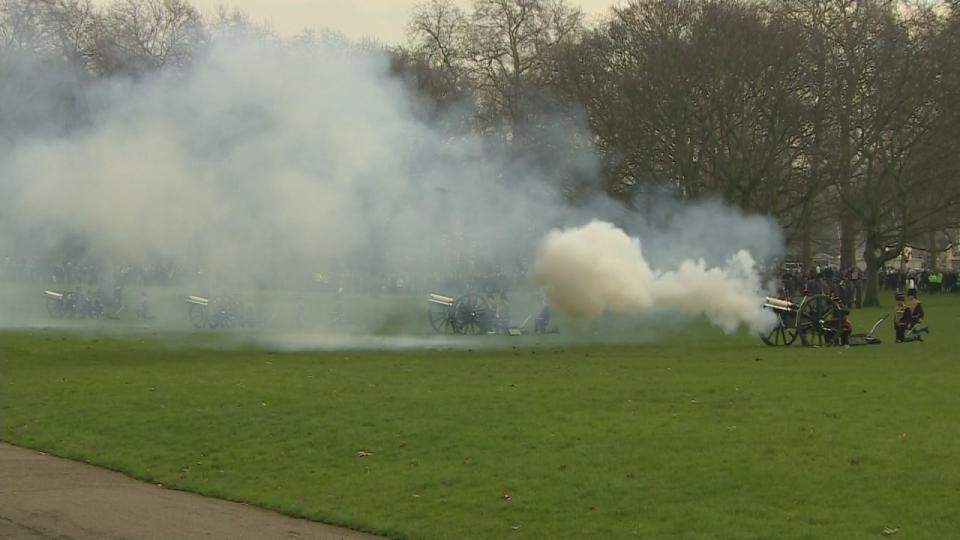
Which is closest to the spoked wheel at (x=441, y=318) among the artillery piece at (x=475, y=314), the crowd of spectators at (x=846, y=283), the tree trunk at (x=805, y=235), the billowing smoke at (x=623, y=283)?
the artillery piece at (x=475, y=314)

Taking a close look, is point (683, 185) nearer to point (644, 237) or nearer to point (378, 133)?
point (644, 237)

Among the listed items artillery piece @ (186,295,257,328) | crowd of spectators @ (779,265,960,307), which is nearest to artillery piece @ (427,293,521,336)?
artillery piece @ (186,295,257,328)

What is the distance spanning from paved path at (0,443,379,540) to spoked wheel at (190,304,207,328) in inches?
1031

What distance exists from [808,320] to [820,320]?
347mm

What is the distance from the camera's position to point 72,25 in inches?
1166

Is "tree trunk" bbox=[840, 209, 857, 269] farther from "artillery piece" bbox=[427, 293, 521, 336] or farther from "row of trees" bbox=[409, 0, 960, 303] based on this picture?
"artillery piece" bbox=[427, 293, 521, 336]

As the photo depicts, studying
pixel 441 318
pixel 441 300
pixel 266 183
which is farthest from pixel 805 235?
pixel 266 183

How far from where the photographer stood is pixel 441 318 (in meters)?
38.6

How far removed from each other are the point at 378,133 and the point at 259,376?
9763mm

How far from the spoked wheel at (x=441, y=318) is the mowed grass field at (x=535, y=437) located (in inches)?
Answer: 423

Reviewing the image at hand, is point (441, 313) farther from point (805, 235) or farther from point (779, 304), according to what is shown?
point (805, 235)

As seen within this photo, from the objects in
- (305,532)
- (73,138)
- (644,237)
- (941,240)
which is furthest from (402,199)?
(941,240)

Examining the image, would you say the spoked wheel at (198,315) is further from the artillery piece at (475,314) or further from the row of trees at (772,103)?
the row of trees at (772,103)

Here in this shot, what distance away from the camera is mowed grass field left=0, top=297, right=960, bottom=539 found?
11.6 m
